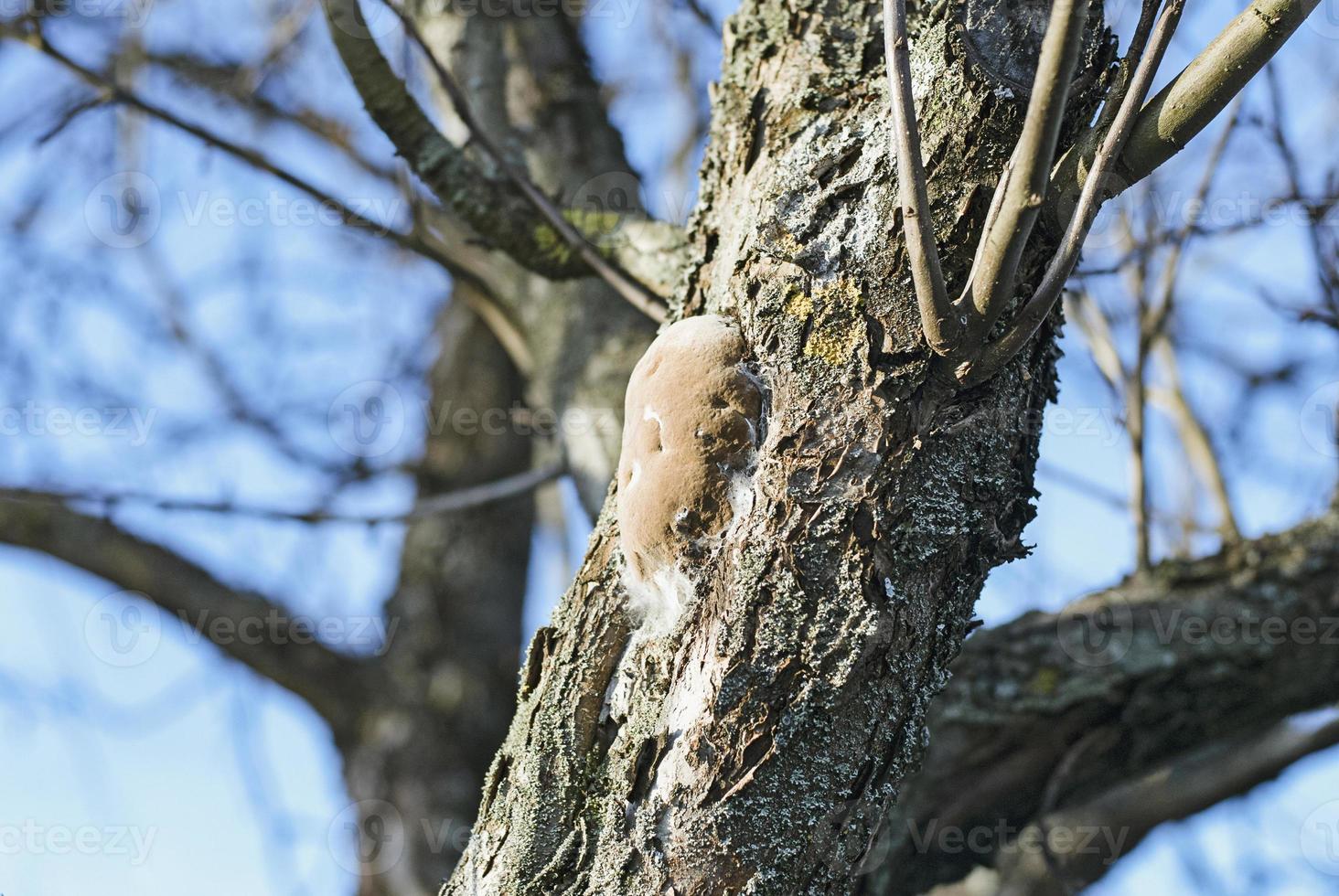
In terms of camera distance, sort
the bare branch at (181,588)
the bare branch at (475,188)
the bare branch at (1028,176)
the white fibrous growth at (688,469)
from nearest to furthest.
A: 1. the bare branch at (1028,176)
2. the white fibrous growth at (688,469)
3. the bare branch at (475,188)
4. the bare branch at (181,588)

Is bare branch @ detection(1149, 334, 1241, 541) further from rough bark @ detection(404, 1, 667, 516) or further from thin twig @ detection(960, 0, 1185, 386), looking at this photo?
thin twig @ detection(960, 0, 1185, 386)

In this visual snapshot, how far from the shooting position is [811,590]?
1250mm

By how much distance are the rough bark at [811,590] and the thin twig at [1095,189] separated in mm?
125

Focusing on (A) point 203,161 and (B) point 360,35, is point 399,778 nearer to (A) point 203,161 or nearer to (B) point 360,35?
(A) point 203,161

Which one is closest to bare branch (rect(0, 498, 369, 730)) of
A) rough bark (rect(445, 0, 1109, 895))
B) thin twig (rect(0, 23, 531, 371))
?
thin twig (rect(0, 23, 531, 371))

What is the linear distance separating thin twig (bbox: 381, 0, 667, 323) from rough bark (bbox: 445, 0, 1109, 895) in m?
0.78

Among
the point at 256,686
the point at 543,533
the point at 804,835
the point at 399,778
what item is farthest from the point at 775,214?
the point at 543,533

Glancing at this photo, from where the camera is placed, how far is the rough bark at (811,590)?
1233 millimetres

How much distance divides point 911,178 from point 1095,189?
20 cm

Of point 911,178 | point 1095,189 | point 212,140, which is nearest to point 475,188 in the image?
point 212,140

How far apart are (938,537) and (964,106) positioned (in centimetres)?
53

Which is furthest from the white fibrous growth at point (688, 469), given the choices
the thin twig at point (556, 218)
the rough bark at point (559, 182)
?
the rough bark at point (559, 182)

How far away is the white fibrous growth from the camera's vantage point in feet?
4.34

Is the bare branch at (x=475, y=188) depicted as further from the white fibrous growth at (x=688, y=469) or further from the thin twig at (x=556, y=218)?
the white fibrous growth at (x=688, y=469)
